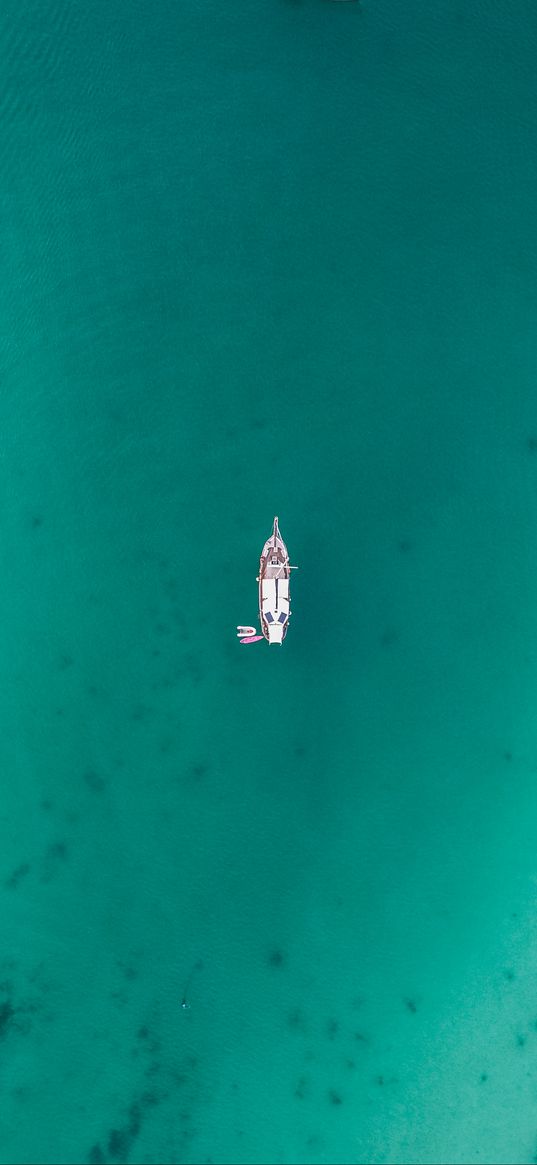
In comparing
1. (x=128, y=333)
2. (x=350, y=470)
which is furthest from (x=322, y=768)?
(x=128, y=333)

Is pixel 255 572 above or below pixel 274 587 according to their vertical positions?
above

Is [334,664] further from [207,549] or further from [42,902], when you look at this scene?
[42,902]

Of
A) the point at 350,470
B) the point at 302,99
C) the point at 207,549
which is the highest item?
the point at 302,99

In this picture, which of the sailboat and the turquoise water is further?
the turquoise water

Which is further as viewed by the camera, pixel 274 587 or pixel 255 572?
pixel 255 572
